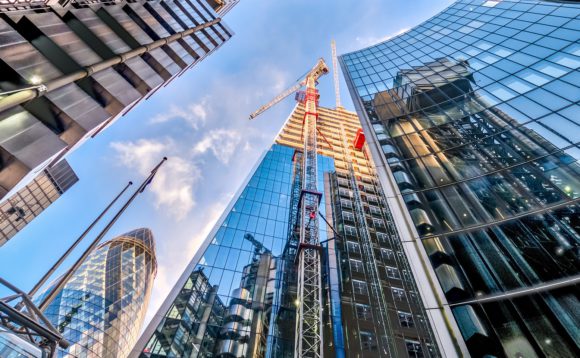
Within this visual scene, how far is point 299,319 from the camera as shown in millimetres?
19156

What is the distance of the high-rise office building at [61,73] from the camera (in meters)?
7.55

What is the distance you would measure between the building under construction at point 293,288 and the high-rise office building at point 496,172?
19.5 ft

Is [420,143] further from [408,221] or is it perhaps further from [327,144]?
[327,144]

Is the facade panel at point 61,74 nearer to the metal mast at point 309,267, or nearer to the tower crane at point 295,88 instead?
the metal mast at point 309,267

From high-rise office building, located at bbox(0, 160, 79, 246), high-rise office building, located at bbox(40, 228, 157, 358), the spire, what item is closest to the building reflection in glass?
high-rise office building, located at bbox(0, 160, 79, 246)

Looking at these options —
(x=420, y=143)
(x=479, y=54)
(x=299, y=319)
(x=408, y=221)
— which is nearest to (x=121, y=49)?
(x=408, y=221)

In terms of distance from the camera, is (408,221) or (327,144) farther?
(327,144)

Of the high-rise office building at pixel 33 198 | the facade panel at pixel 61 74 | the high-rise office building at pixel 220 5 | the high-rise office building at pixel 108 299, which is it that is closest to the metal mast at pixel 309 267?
the facade panel at pixel 61 74

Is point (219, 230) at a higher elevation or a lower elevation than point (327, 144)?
lower

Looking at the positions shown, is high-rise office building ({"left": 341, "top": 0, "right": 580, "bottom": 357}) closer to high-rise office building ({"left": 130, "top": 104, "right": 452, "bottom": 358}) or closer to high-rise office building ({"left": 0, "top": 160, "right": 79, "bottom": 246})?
high-rise office building ({"left": 130, "top": 104, "right": 452, "bottom": 358})

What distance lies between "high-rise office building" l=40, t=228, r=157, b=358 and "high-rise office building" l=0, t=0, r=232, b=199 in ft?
189

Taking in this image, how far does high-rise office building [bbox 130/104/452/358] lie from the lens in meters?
20.9

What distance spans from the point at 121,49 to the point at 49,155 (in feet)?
21.7

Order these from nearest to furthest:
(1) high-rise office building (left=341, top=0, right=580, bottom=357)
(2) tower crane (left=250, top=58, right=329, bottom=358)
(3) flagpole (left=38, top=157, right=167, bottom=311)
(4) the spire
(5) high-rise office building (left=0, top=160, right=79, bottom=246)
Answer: (1) high-rise office building (left=341, top=0, right=580, bottom=357) < (3) flagpole (left=38, top=157, right=167, bottom=311) < (2) tower crane (left=250, top=58, right=329, bottom=358) < (5) high-rise office building (left=0, top=160, right=79, bottom=246) < (4) the spire
